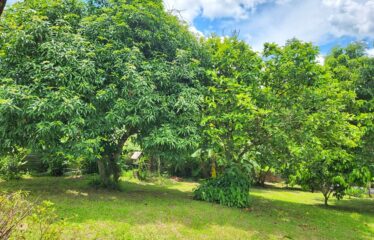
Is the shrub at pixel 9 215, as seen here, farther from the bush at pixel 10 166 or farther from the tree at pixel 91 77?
the bush at pixel 10 166

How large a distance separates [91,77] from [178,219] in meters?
5.10

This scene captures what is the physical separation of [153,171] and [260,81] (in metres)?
11.6

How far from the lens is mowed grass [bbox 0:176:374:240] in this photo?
6.23m

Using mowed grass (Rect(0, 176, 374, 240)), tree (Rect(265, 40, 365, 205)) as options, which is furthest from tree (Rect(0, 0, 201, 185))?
tree (Rect(265, 40, 365, 205))

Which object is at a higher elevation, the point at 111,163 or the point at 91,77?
the point at 91,77

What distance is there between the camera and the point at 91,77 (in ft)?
27.7

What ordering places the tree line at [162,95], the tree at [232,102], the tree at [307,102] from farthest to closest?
the tree at [232,102] < the tree at [307,102] < the tree line at [162,95]

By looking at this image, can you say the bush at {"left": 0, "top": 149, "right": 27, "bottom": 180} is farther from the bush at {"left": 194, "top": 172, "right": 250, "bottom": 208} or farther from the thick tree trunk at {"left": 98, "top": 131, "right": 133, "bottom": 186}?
the bush at {"left": 194, "top": 172, "right": 250, "bottom": 208}

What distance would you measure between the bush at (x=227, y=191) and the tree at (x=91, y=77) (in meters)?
2.37

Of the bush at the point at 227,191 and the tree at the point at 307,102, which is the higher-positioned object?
the tree at the point at 307,102

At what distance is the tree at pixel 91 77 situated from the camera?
770cm

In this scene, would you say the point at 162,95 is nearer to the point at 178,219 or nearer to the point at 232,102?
the point at 232,102

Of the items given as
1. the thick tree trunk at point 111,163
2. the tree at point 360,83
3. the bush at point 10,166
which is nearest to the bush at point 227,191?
the thick tree trunk at point 111,163

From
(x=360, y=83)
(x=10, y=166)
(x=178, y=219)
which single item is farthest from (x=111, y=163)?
(x=360, y=83)
